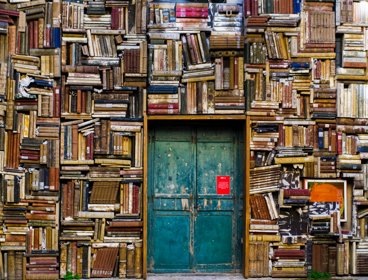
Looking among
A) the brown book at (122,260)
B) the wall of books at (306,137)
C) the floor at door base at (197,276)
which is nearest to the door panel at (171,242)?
the floor at door base at (197,276)

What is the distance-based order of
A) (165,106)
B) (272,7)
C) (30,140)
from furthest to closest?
(272,7) < (165,106) < (30,140)

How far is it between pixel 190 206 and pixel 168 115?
136cm

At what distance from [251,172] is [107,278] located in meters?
2.47

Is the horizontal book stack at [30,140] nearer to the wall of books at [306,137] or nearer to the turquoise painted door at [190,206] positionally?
the turquoise painted door at [190,206]

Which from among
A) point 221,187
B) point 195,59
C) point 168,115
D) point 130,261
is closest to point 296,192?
point 221,187

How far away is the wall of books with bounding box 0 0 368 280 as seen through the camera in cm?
845

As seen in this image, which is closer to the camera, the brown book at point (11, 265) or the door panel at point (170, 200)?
the brown book at point (11, 265)

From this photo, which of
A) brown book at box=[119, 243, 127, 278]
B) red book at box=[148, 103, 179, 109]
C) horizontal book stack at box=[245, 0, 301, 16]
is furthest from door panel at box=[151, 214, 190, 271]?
horizontal book stack at box=[245, 0, 301, 16]

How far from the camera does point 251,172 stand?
856 centimetres

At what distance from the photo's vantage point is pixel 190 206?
8812mm

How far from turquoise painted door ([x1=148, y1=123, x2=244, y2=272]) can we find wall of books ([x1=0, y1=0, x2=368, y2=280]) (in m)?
0.35

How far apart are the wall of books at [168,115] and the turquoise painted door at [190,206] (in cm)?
35

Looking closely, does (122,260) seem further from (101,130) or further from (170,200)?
(101,130)

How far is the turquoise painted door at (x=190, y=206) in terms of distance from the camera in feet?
28.8
